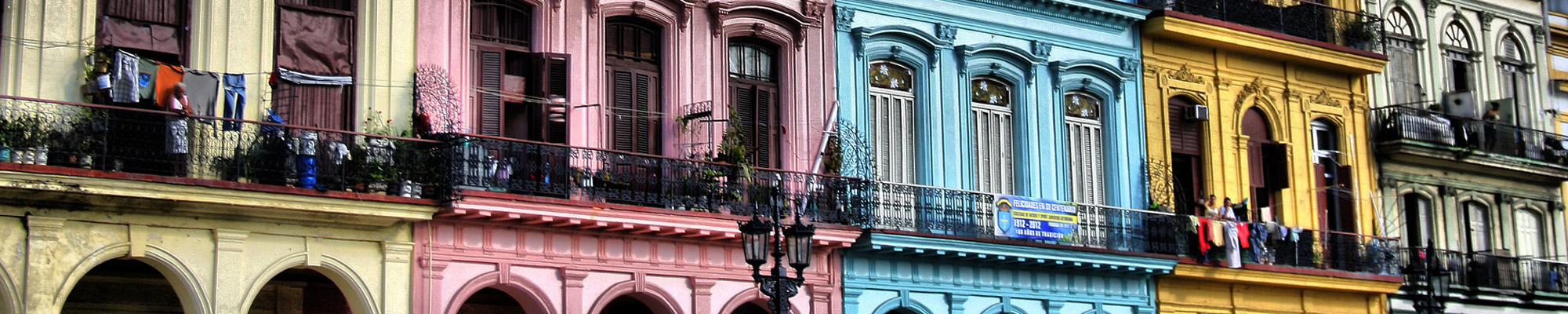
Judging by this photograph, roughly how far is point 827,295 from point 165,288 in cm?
742

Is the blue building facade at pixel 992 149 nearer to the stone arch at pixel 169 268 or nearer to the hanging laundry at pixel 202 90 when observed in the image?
the hanging laundry at pixel 202 90

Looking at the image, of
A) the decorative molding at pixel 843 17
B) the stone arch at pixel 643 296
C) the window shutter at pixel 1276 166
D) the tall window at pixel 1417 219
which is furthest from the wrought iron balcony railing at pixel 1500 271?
the stone arch at pixel 643 296

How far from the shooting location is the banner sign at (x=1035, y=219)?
2497 cm

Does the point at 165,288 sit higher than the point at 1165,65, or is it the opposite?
the point at 1165,65

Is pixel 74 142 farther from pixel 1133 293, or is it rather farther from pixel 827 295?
pixel 1133 293

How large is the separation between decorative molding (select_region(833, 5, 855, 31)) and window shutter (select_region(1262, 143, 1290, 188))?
793 cm

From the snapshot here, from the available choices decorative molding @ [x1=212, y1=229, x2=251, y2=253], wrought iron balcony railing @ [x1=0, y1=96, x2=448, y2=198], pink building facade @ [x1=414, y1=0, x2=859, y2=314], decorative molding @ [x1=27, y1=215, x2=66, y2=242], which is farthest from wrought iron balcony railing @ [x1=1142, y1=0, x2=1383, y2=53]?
decorative molding @ [x1=27, y1=215, x2=66, y2=242]

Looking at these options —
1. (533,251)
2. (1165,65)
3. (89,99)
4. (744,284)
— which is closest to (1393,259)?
(1165,65)

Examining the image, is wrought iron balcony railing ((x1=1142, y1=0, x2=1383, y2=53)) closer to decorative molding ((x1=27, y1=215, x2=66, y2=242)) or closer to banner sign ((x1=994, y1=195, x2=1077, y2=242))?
banner sign ((x1=994, y1=195, x2=1077, y2=242))

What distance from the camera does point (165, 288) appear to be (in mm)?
20062

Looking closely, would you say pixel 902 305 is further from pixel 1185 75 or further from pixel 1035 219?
pixel 1185 75

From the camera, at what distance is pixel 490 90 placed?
21.7m

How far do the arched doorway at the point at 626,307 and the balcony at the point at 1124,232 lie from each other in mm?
2715

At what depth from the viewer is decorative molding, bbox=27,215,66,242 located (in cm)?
1759
